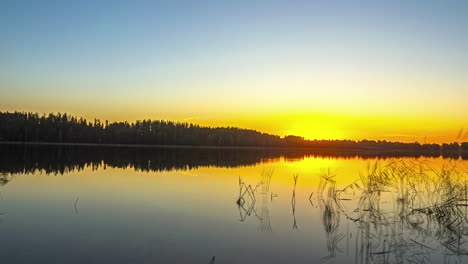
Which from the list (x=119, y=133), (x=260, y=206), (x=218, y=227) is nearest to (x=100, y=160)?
(x=260, y=206)

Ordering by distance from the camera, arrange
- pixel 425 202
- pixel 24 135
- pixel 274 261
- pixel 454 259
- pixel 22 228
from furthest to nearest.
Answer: pixel 24 135
pixel 425 202
pixel 22 228
pixel 454 259
pixel 274 261

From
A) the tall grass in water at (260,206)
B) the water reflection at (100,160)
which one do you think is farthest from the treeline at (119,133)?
the tall grass in water at (260,206)

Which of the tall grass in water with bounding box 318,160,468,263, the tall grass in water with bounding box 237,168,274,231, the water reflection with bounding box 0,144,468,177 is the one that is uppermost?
the tall grass in water with bounding box 318,160,468,263

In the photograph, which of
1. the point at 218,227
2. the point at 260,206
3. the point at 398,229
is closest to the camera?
the point at 218,227

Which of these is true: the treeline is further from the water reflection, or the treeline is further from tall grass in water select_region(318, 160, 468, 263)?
tall grass in water select_region(318, 160, 468, 263)

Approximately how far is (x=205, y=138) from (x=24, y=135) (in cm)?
5950

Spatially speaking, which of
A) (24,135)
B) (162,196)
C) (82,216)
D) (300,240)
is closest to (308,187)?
(162,196)

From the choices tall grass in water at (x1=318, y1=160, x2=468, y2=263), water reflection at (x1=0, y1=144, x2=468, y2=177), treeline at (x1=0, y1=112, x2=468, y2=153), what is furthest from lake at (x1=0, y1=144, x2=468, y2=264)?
treeline at (x1=0, y1=112, x2=468, y2=153)

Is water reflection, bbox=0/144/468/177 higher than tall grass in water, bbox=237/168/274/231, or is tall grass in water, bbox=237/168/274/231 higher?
tall grass in water, bbox=237/168/274/231

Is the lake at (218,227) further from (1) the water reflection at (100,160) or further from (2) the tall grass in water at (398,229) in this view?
(1) the water reflection at (100,160)

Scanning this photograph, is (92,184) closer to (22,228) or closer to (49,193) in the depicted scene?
(49,193)

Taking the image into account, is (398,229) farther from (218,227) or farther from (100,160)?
(100,160)

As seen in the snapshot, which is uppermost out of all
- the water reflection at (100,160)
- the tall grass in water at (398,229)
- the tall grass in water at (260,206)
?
the tall grass in water at (398,229)

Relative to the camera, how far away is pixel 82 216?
11.5m
